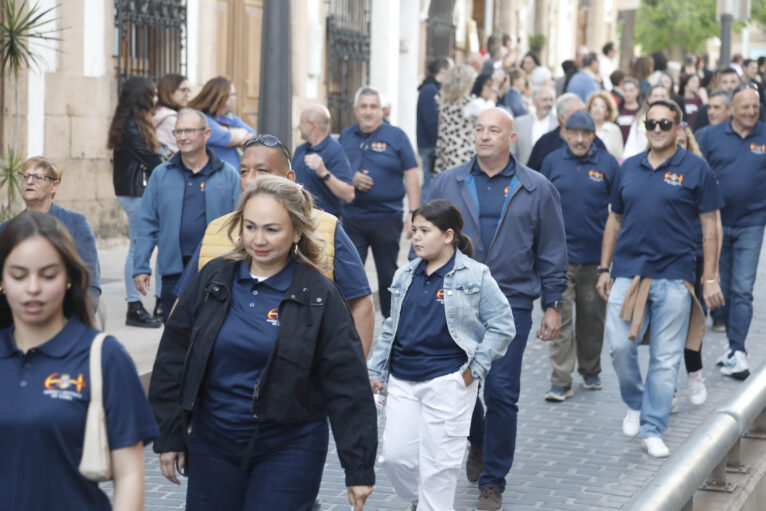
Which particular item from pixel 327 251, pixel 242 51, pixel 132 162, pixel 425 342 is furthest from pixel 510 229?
pixel 242 51

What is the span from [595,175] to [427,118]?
7081mm

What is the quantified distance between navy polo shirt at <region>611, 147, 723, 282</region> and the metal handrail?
1.78 metres

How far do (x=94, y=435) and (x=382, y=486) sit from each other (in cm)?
368

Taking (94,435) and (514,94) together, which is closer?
(94,435)

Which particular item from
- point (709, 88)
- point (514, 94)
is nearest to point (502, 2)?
point (709, 88)

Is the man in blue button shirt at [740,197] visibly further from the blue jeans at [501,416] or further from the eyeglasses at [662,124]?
the blue jeans at [501,416]

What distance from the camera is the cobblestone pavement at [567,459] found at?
6.64m

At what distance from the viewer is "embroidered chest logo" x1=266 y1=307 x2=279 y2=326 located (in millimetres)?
4301

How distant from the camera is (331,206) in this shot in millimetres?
10141

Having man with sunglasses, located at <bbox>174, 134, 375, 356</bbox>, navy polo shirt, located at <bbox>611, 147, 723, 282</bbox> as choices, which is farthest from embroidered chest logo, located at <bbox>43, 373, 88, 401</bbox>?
navy polo shirt, located at <bbox>611, 147, 723, 282</bbox>

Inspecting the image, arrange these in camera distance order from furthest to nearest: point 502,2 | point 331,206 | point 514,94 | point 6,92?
1. point 502,2
2. point 514,94
3. point 6,92
4. point 331,206

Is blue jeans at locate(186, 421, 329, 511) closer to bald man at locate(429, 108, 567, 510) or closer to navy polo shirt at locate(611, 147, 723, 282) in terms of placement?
bald man at locate(429, 108, 567, 510)

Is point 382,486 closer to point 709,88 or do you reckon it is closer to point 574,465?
point 574,465

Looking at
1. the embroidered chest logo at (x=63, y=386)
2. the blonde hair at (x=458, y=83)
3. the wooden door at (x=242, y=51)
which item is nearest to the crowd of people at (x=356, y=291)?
the embroidered chest logo at (x=63, y=386)
